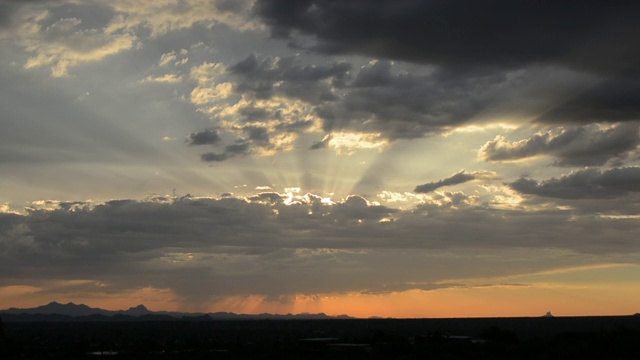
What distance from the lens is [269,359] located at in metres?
75.6

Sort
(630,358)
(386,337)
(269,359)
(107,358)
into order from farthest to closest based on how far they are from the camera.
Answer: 1. (386,337)
2. (107,358)
3. (269,359)
4. (630,358)

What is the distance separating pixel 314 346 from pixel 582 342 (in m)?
29.9

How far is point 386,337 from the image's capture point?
10588 centimetres

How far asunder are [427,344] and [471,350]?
946cm

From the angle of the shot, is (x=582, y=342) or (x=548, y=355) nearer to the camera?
(x=548, y=355)

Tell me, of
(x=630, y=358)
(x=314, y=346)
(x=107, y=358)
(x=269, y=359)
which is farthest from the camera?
(x=314, y=346)

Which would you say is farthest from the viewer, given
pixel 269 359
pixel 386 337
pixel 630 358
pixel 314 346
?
pixel 386 337

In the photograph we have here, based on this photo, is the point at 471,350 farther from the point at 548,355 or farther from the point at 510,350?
the point at 548,355

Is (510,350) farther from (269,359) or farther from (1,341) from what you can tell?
(1,341)

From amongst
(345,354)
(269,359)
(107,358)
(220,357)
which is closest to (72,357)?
(107,358)

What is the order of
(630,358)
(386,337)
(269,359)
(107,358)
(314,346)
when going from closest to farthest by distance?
(630,358) → (269,359) → (107,358) → (314,346) → (386,337)

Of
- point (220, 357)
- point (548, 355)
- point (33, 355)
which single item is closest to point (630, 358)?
point (548, 355)

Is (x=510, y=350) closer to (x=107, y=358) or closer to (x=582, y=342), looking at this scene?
(x=582, y=342)

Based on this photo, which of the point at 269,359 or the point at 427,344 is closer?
the point at 269,359
